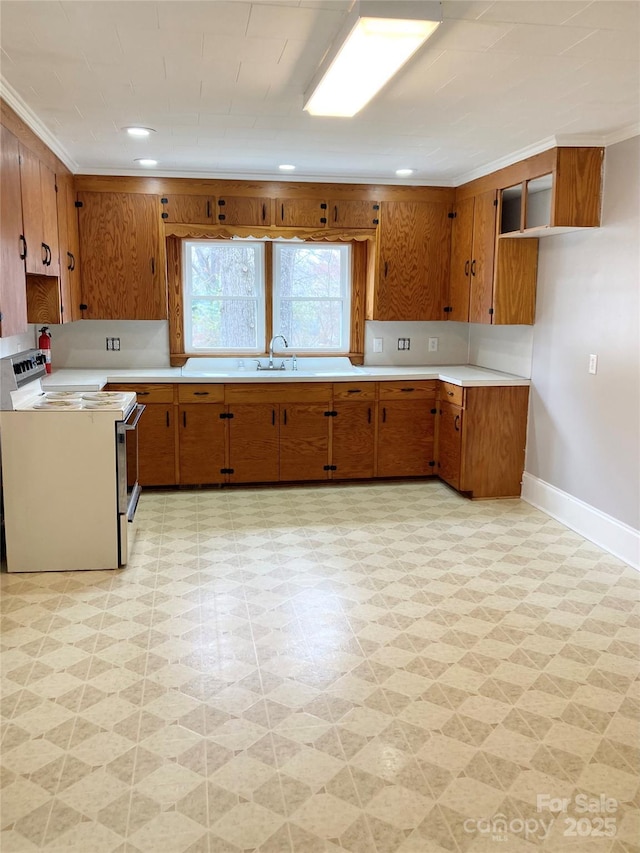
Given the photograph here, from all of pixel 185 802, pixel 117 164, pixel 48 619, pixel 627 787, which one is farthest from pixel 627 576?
pixel 117 164

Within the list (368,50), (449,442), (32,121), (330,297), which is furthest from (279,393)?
(368,50)

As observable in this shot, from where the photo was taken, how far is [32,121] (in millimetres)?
3656

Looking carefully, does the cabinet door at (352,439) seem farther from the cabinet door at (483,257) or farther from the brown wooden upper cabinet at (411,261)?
the cabinet door at (483,257)

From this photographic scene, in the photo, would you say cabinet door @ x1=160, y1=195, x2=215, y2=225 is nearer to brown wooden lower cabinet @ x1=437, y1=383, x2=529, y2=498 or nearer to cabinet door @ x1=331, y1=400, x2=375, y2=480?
cabinet door @ x1=331, y1=400, x2=375, y2=480

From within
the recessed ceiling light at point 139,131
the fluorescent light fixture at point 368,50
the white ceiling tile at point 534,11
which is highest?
the recessed ceiling light at point 139,131

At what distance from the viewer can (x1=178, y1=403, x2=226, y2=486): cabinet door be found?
16.6 feet

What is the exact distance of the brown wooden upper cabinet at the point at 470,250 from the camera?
4953 mm

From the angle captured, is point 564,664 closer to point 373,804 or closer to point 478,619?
point 478,619

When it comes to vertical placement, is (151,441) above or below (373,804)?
above

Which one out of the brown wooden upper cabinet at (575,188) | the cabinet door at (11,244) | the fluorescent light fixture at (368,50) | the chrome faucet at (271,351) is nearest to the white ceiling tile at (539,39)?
the fluorescent light fixture at (368,50)

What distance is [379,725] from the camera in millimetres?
2346

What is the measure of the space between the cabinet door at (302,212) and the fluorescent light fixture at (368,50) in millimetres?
2112

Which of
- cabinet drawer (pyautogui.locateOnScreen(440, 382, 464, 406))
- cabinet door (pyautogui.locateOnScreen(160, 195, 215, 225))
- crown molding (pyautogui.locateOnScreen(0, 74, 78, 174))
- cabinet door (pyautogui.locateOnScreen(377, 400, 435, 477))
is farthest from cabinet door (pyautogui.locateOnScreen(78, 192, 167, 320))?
cabinet drawer (pyautogui.locateOnScreen(440, 382, 464, 406))

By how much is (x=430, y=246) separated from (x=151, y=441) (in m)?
2.67
